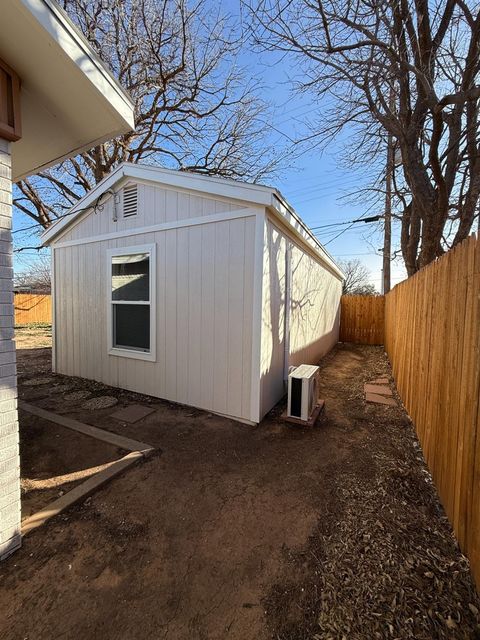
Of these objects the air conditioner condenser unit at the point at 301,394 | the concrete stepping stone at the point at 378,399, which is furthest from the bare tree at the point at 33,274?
the concrete stepping stone at the point at 378,399

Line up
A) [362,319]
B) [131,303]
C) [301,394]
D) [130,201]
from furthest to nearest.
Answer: [362,319]
[131,303]
[130,201]
[301,394]

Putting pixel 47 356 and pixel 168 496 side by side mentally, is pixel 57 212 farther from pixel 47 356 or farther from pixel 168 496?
pixel 168 496

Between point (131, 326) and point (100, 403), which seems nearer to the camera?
point (100, 403)

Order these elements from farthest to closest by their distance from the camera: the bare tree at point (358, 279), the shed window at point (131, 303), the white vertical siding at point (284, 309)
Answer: the bare tree at point (358, 279) → the shed window at point (131, 303) → the white vertical siding at point (284, 309)

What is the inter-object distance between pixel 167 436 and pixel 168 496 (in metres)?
1.01

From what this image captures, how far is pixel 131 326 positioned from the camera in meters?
Result: 4.62

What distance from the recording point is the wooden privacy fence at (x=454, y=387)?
1627mm

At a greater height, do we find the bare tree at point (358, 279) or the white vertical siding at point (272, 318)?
the bare tree at point (358, 279)

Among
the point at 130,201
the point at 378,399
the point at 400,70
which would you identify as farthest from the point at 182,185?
the point at 378,399

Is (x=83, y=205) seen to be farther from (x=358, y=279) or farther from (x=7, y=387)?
(x=358, y=279)

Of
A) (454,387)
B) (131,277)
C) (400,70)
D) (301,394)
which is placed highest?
(400,70)

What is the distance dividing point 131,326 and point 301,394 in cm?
292

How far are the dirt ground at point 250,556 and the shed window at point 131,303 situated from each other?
1999 millimetres

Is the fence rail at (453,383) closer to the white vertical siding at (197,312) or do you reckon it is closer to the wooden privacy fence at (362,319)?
the white vertical siding at (197,312)
